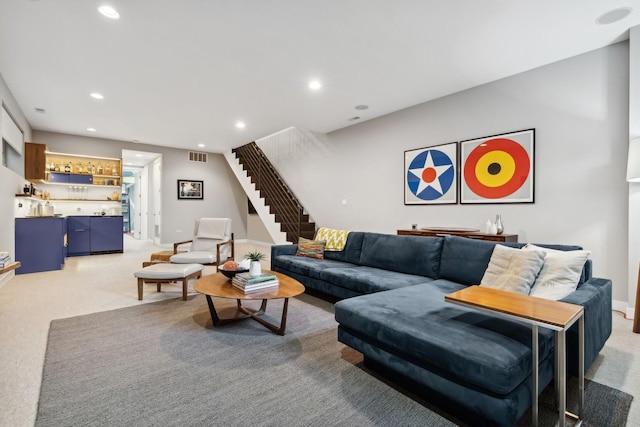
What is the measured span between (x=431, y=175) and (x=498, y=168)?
976 mm

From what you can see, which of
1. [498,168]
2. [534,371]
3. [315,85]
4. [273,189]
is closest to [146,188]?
[273,189]

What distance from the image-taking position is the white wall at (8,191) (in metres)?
4.17

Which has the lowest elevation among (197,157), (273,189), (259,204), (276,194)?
(259,204)

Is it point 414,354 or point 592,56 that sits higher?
point 592,56

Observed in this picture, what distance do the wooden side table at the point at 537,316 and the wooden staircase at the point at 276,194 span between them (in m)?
5.06

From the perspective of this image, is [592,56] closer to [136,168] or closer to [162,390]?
[162,390]

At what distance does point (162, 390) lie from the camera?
187 cm

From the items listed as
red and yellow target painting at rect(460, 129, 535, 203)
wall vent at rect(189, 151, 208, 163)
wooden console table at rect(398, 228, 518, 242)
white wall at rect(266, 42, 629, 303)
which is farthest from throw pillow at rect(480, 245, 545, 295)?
wall vent at rect(189, 151, 208, 163)

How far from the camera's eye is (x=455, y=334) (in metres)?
1.67

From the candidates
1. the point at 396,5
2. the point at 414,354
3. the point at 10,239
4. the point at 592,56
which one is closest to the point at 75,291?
the point at 10,239

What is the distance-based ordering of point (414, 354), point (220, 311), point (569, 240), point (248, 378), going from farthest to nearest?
point (569, 240) < point (220, 311) < point (248, 378) < point (414, 354)

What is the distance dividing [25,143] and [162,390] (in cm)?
625

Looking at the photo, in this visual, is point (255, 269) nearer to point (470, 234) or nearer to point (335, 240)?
point (335, 240)

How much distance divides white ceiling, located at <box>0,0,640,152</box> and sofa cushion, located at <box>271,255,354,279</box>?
7.80 ft
